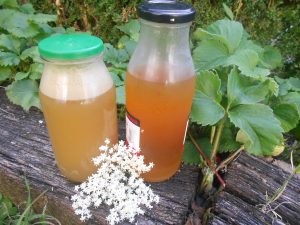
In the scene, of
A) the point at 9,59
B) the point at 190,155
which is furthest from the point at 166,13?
the point at 9,59

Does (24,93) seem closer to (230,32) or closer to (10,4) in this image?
(10,4)

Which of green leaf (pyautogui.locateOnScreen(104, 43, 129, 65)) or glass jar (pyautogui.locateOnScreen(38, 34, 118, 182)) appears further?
green leaf (pyautogui.locateOnScreen(104, 43, 129, 65))

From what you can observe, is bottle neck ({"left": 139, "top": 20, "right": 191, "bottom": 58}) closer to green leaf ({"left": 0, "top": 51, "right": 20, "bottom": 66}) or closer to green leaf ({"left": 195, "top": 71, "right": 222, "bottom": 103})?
green leaf ({"left": 195, "top": 71, "right": 222, "bottom": 103})

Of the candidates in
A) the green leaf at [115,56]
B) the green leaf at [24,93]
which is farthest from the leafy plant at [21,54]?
the green leaf at [115,56]

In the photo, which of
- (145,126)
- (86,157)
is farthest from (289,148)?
(86,157)

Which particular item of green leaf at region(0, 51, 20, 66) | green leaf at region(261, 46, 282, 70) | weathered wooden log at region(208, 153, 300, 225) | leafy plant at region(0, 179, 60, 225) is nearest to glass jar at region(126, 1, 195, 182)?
weathered wooden log at region(208, 153, 300, 225)

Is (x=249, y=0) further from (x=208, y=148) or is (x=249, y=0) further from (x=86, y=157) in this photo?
(x=86, y=157)
